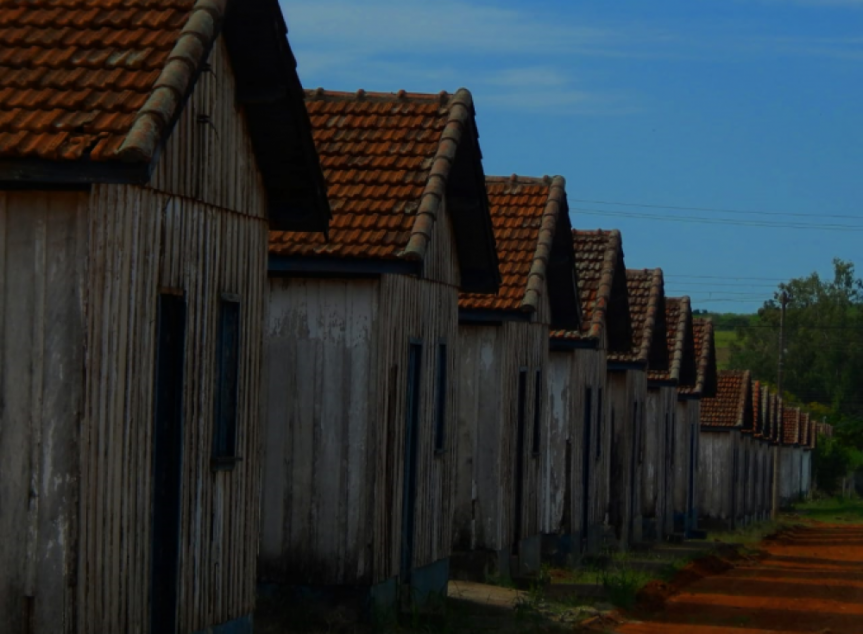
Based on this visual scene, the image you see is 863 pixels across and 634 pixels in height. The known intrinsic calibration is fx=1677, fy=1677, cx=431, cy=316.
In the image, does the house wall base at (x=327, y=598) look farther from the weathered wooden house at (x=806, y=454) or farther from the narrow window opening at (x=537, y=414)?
the weathered wooden house at (x=806, y=454)

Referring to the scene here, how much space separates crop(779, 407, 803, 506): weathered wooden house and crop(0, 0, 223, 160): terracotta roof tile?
223 ft

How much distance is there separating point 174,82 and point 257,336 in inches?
127

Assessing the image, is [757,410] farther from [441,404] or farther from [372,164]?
[372,164]

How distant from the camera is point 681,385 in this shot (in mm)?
37188

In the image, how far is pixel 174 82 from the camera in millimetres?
9727

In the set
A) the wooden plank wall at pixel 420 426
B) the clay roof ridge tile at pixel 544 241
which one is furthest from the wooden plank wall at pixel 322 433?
the clay roof ridge tile at pixel 544 241

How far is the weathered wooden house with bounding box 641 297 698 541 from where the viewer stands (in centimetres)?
3303

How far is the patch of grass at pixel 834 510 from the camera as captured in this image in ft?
220

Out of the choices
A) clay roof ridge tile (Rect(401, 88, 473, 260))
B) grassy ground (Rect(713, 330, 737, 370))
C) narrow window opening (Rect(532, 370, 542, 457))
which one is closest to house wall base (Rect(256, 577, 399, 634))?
clay roof ridge tile (Rect(401, 88, 473, 260))

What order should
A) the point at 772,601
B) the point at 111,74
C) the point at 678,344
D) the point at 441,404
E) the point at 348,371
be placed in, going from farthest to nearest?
the point at 678,344 < the point at 772,601 < the point at 441,404 < the point at 348,371 < the point at 111,74

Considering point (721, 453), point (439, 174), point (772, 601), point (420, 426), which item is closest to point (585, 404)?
point (772, 601)

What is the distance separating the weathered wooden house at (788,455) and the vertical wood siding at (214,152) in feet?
216

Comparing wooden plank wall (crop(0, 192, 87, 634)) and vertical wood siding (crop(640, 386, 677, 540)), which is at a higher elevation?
wooden plank wall (crop(0, 192, 87, 634))

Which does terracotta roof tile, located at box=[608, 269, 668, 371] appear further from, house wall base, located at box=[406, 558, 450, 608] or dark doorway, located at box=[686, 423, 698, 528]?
house wall base, located at box=[406, 558, 450, 608]
